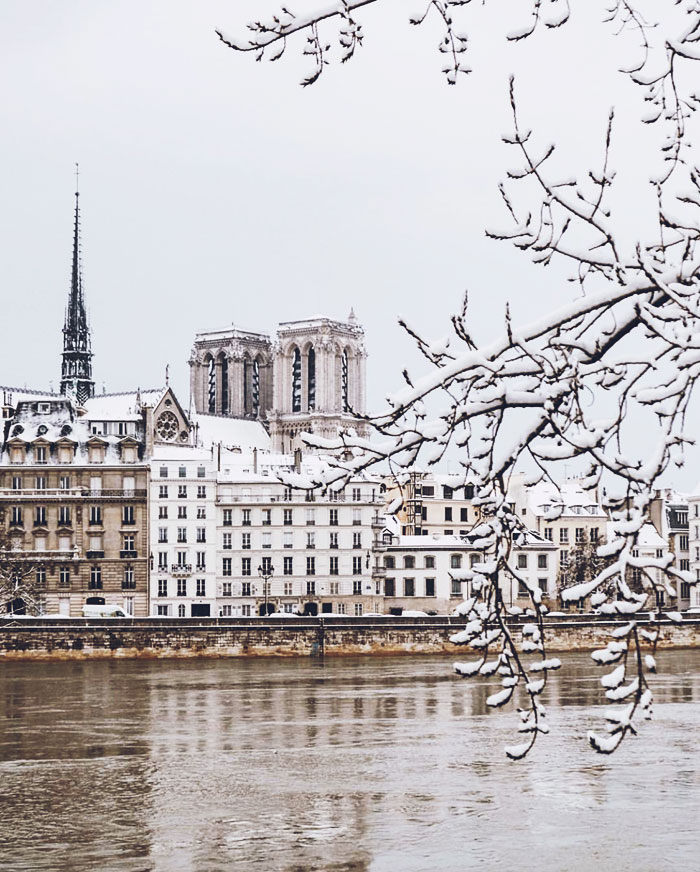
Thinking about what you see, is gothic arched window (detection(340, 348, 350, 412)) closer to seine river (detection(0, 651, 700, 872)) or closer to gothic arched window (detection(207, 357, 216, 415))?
gothic arched window (detection(207, 357, 216, 415))

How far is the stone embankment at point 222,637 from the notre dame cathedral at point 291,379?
47635 millimetres

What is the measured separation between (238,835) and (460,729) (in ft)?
38.6

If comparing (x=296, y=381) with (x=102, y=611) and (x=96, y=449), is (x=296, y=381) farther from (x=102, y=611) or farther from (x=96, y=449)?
(x=102, y=611)

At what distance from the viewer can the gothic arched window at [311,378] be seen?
381 ft

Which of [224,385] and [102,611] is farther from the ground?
[224,385]

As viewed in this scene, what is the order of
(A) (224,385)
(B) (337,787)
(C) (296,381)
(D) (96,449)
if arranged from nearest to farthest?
(B) (337,787), (D) (96,449), (C) (296,381), (A) (224,385)

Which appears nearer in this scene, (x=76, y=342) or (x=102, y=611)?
(x=102, y=611)

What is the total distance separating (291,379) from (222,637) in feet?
195

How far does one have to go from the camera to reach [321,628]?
60094 mm

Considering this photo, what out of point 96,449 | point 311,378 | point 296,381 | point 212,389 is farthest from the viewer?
point 212,389

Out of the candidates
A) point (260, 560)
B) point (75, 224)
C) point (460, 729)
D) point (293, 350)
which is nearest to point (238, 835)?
point (460, 729)

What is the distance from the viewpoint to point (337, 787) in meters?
21.1

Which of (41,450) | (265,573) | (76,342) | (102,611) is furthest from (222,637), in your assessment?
(76,342)

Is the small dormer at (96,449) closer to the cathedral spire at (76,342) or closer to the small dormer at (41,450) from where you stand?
the small dormer at (41,450)
